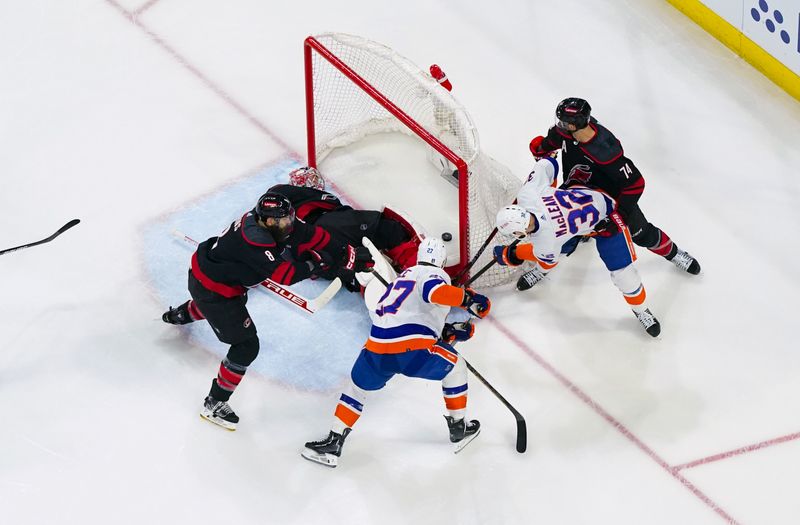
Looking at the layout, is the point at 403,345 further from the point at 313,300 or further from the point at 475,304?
the point at 313,300

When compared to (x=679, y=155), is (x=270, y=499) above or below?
below

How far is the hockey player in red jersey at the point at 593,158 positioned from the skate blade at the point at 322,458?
1.36 metres

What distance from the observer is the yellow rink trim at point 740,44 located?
20.4ft

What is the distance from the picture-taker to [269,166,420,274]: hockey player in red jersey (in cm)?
531

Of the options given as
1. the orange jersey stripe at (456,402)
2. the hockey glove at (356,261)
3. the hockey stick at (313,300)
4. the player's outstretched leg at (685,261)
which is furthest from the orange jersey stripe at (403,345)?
the player's outstretched leg at (685,261)

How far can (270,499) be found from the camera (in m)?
4.80

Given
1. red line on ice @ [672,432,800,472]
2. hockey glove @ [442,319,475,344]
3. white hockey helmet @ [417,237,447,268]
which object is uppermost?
white hockey helmet @ [417,237,447,268]

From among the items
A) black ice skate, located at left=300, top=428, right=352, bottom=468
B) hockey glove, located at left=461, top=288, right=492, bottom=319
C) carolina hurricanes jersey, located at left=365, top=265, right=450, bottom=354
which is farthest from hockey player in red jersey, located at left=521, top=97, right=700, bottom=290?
black ice skate, located at left=300, top=428, right=352, bottom=468

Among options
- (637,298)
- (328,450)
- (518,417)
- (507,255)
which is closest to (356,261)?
(507,255)

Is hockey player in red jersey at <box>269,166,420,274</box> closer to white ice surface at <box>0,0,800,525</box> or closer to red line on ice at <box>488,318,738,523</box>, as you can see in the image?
white ice surface at <box>0,0,800,525</box>

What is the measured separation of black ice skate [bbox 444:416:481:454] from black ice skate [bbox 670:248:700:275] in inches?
46.9

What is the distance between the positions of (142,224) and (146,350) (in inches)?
28.5

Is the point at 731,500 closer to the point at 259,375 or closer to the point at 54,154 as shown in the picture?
the point at 259,375

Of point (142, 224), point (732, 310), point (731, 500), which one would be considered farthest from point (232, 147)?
point (731, 500)
